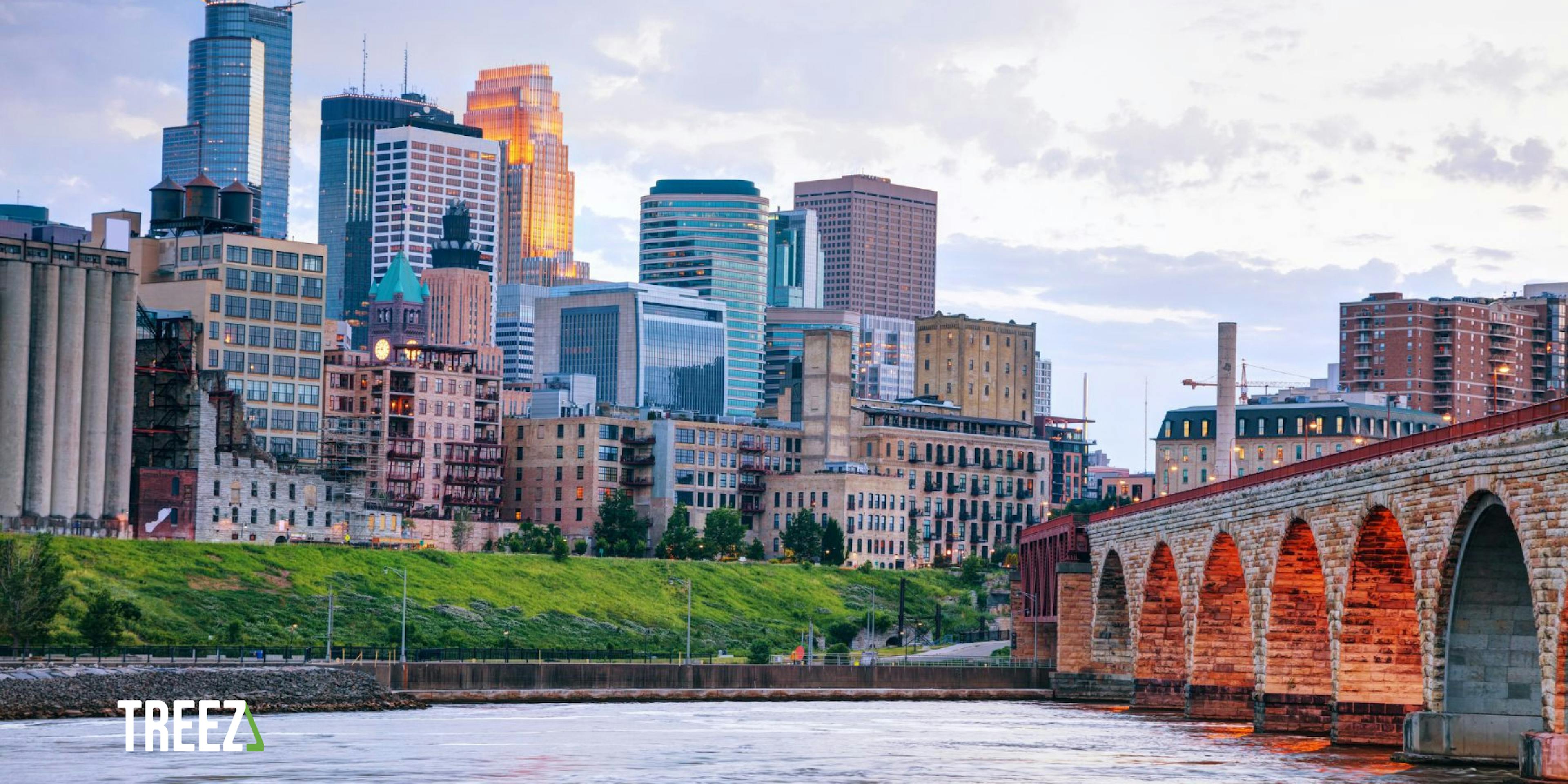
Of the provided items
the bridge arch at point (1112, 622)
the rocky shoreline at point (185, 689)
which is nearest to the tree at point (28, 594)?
the rocky shoreline at point (185, 689)

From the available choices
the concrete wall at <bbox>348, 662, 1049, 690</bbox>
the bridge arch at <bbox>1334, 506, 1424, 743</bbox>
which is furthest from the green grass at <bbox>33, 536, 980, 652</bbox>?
the bridge arch at <bbox>1334, 506, 1424, 743</bbox>

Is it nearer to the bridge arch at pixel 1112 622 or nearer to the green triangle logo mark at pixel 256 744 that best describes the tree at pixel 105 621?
the green triangle logo mark at pixel 256 744

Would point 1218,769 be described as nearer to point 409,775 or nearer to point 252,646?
point 409,775

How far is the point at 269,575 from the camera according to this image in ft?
588

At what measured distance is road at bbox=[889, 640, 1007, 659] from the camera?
185 m

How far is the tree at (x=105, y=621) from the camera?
5645 inches

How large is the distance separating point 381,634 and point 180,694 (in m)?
53.6

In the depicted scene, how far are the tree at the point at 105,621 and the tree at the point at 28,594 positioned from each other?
2132 millimetres

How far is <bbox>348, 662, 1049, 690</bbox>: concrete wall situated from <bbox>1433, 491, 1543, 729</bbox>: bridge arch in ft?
229

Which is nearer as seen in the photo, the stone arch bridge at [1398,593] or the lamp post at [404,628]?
the stone arch bridge at [1398,593]

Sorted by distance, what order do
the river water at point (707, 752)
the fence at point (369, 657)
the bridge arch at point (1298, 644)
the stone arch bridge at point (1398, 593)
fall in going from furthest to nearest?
the fence at point (369, 657)
the bridge arch at point (1298, 644)
the river water at point (707, 752)
the stone arch bridge at point (1398, 593)

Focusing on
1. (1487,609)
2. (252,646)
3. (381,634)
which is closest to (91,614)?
(252,646)

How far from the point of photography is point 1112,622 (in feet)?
483

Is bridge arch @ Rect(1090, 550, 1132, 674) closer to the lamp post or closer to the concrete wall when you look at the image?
the concrete wall
